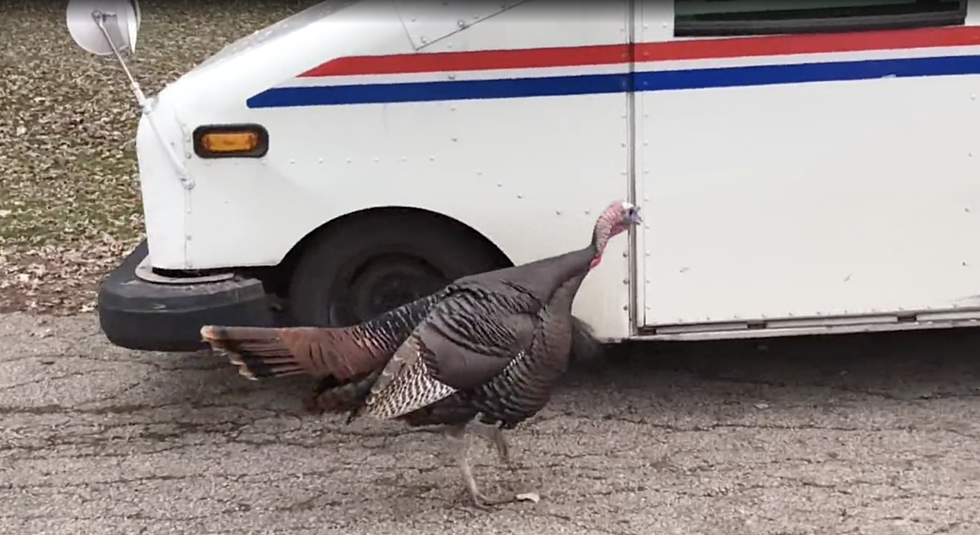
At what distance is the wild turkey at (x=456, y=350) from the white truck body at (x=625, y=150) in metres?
0.36

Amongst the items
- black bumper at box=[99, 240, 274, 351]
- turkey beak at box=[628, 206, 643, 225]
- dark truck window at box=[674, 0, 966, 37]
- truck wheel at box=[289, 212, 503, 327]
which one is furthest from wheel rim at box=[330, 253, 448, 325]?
dark truck window at box=[674, 0, 966, 37]

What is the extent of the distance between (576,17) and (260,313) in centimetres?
156

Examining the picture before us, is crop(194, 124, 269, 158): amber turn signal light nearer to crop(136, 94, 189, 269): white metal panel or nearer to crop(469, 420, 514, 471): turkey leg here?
crop(136, 94, 189, 269): white metal panel

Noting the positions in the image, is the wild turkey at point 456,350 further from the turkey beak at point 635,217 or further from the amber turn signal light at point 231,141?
the amber turn signal light at point 231,141

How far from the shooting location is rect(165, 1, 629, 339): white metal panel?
4.16 metres

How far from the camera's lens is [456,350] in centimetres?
383

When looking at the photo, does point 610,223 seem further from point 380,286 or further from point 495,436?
point 380,286

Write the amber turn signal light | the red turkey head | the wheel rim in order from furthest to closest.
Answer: the wheel rim < the amber turn signal light < the red turkey head

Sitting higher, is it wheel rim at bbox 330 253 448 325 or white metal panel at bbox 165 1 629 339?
white metal panel at bbox 165 1 629 339

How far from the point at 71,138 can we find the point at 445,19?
7159 millimetres

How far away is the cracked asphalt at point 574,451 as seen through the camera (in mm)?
4004

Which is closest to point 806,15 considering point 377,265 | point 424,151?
point 424,151

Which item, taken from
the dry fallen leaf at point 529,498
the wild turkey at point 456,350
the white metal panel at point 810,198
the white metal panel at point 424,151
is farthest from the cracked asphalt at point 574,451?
the white metal panel at point 424,151

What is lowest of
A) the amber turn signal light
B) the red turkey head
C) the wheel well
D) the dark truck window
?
the wheel well
